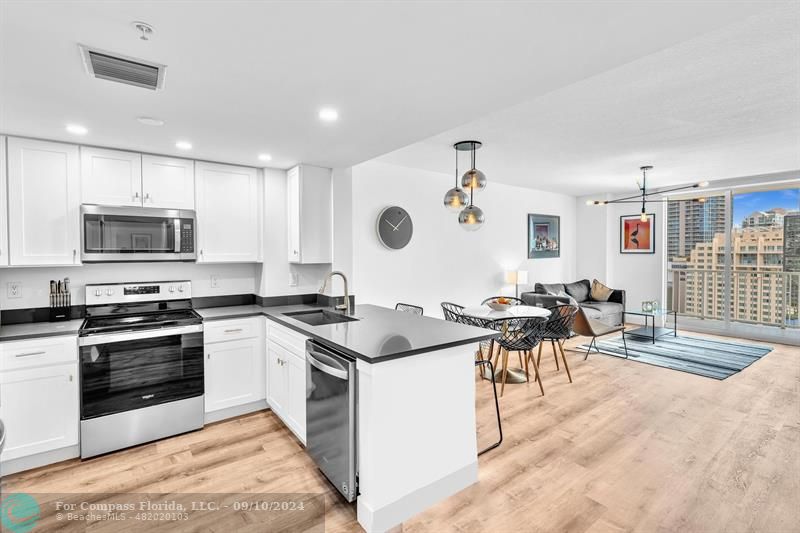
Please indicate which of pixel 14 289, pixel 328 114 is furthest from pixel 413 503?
pixel 14 289

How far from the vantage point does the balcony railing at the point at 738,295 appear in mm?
6172

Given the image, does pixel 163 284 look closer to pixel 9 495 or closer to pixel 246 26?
pixel 9 495

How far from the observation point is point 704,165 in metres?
5.38

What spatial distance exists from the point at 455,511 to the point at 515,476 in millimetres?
539

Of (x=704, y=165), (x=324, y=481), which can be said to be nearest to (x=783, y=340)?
(x=704, y=165)

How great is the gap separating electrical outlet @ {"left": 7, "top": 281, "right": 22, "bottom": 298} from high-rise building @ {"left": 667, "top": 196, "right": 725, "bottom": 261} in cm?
872

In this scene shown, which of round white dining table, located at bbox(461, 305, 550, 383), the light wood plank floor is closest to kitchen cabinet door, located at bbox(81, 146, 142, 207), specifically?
the light wood plank floor

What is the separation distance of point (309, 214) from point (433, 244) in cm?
227

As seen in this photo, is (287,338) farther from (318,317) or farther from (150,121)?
(150,121)

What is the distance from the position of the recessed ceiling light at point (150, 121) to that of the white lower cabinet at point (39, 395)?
1.58 metres

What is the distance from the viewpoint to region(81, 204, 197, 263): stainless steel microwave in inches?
119

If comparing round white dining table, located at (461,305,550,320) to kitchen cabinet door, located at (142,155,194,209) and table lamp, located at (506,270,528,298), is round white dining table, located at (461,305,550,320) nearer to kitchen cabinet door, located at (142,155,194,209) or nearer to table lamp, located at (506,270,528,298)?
table lamp, located at (506,270,528,298)

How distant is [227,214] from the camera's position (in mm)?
3678

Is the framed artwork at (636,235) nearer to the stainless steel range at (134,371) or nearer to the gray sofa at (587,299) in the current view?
the gray sofa at (587,299)
